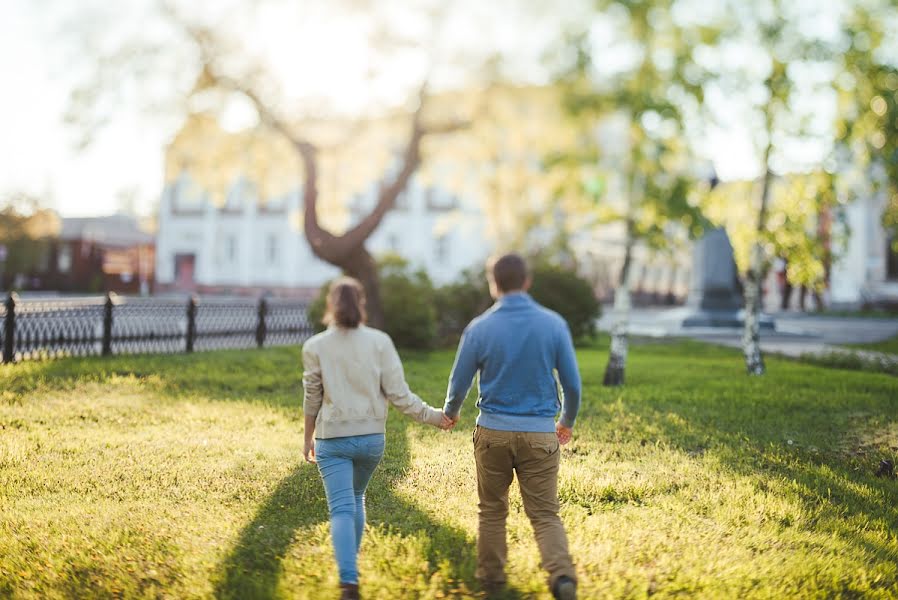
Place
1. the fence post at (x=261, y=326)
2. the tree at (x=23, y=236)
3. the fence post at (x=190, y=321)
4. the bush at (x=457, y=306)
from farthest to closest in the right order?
the tree at (x=23, y=236) → the bush at (x=457, y=306) → the fence post at (x=261, y=326) → the fence post at (x=190, y=321)

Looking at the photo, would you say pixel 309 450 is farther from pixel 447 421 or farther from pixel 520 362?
pixel 520 362

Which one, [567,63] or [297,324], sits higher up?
[567,63]

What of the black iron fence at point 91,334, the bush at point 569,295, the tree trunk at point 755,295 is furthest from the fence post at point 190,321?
the tree trunk at point 755,295

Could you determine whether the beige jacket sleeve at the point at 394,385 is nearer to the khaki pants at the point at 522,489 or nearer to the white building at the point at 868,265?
the khaki pants at the point at 522,489

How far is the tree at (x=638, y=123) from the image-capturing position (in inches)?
413

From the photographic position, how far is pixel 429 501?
550 cm

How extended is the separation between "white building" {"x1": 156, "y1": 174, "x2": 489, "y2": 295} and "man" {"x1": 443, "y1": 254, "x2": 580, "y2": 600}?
1808 inches

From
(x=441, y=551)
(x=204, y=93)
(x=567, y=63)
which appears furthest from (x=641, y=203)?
(x=204, y=93)

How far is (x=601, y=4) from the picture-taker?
1062cm

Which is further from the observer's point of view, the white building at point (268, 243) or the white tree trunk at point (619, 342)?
the white building at point (268, 243)

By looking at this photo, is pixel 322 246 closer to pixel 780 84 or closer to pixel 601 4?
pixel 601 4

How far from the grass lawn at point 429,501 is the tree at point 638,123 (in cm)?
262

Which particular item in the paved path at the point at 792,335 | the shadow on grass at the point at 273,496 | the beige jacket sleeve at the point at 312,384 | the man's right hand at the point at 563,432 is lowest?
the shadow on grass at the point at 273,496

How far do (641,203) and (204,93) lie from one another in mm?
10349
